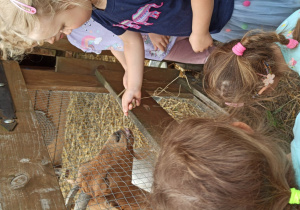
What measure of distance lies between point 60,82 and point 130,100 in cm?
44

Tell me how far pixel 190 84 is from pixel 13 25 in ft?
3.66

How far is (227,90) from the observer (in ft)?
3.61

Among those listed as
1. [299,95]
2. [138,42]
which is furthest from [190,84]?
[299,95]

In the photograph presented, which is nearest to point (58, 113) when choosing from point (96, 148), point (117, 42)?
point (96, 148)

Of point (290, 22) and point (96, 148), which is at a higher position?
point (290, 22)

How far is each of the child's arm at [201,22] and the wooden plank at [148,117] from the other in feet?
1.10

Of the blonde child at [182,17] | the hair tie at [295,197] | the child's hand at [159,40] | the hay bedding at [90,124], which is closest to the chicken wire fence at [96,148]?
the hay bedding at [90,124]

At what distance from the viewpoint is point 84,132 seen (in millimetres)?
2410

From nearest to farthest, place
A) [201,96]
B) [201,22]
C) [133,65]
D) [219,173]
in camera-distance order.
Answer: [219,173] → [201,22] → [133,65] → [201,96]

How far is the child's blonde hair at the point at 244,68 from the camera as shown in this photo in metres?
1.02

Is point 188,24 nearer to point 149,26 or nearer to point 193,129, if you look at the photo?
point 149,26

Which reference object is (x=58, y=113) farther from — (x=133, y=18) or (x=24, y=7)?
(x=24, y=7)

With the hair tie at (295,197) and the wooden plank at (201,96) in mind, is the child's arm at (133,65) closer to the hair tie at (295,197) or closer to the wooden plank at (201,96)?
the wooden plank at (201,96)

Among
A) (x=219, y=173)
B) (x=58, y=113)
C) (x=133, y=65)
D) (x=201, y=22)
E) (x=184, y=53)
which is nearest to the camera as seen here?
(x=219, y=173)
